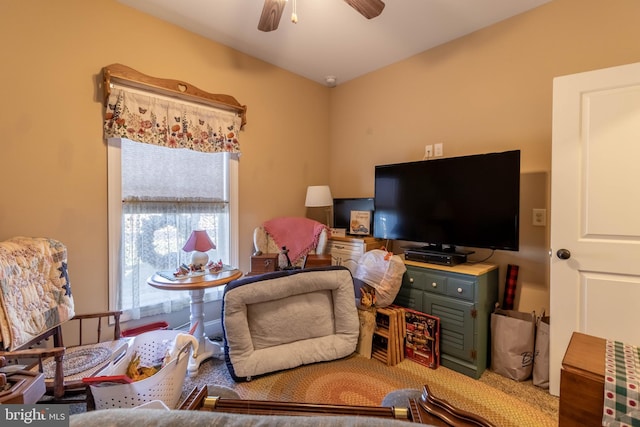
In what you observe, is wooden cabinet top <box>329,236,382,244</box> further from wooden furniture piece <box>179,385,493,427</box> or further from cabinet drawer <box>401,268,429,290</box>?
wooden furniture piece <box>179,385,493,427</box>

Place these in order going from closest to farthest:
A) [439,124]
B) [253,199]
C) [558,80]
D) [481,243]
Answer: [558,80] → [481,243] → [439,124] → [253,199]

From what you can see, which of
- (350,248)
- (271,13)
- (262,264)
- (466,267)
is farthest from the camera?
(350,248)

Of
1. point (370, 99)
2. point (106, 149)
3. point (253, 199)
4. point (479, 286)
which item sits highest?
point (370, 99)

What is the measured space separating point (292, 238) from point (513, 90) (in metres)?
2.26

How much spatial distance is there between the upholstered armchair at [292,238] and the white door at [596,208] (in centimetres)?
183

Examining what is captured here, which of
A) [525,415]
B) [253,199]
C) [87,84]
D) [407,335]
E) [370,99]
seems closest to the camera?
[525,415]

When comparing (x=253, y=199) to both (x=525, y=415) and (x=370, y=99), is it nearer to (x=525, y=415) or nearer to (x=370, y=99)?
(x=370, y=99)

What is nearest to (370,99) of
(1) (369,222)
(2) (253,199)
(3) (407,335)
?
(1) (369,222)

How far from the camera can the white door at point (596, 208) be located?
163 centimetres

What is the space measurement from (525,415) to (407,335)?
2.74 feet

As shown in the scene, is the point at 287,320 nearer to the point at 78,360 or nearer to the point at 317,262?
the point at 317,262

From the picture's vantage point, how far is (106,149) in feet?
6.93

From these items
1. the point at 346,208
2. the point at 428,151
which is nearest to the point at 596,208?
the point at 428,151

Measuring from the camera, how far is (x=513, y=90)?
2.29 m
